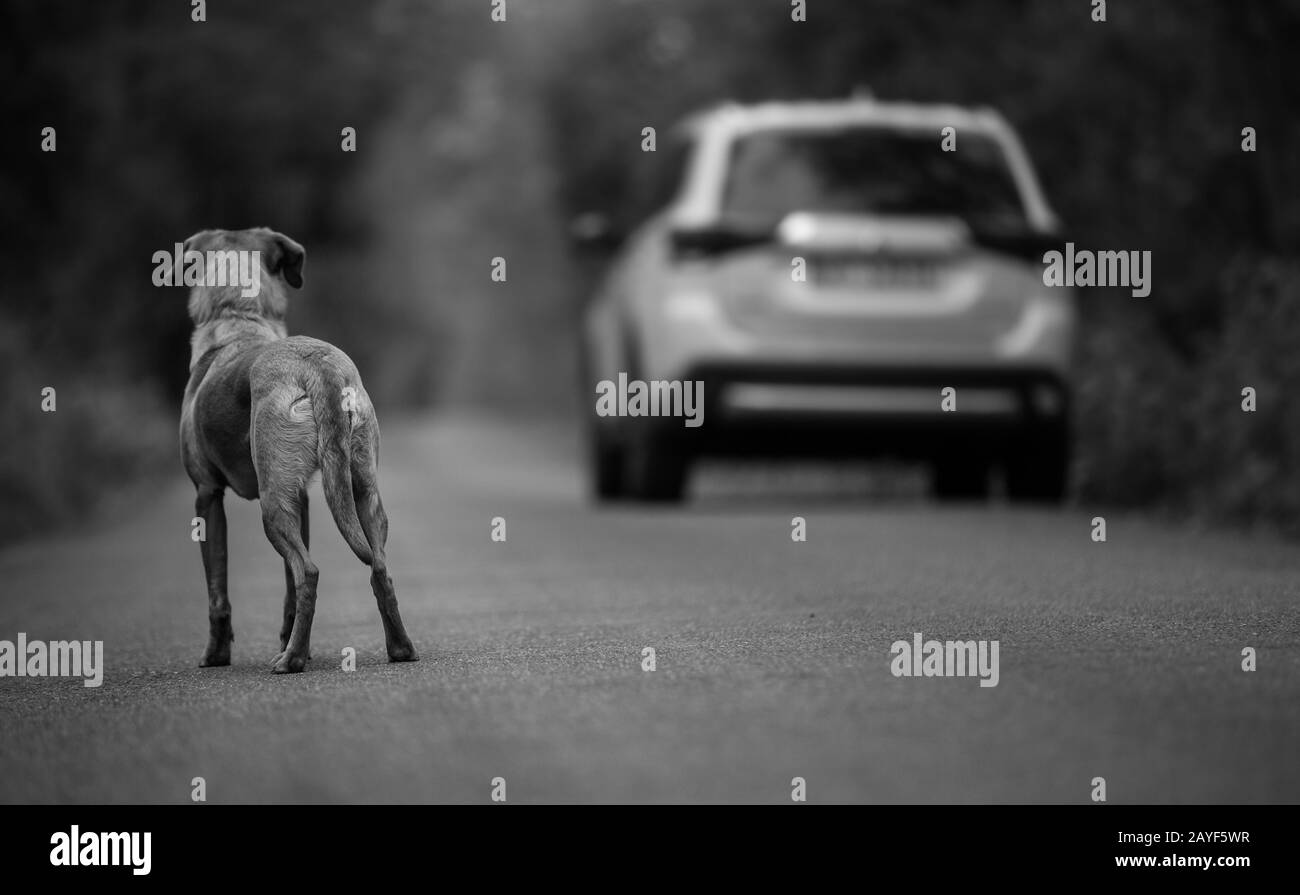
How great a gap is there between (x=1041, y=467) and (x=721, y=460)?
1875mm

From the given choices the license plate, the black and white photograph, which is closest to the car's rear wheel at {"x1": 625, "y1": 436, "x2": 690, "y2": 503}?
the black and white photograph

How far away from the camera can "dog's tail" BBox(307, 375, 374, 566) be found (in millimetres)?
5551

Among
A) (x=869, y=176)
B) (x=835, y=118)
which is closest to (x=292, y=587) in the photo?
(x=869, y=176)

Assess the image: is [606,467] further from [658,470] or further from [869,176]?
[869,176]

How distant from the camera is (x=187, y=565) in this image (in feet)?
34.0

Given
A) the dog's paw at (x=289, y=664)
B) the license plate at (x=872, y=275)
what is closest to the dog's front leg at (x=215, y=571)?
the dog's paw at (x=289, y=664)

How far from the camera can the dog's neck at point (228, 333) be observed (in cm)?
605

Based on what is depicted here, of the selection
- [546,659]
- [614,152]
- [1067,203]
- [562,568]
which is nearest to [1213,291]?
[1067,203]

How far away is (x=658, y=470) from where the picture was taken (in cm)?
1245

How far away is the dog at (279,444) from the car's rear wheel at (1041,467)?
6.47 m
